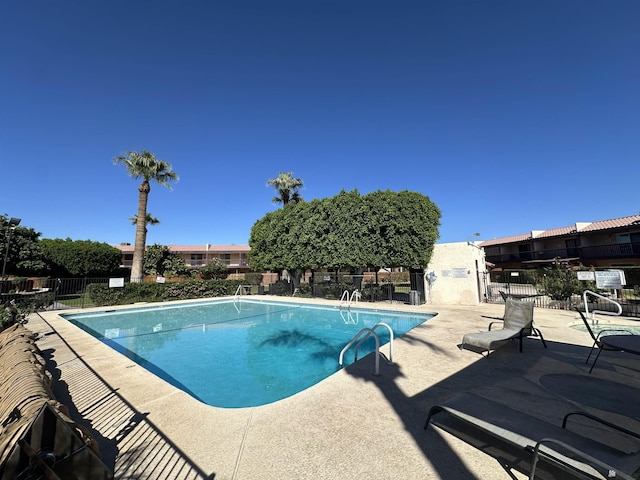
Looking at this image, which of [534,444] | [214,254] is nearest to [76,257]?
[214,254]

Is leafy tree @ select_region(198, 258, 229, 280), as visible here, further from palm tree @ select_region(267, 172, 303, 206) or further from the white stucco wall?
the white stucco wall

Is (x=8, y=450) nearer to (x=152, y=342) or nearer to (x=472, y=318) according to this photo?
(x=152, y=342)

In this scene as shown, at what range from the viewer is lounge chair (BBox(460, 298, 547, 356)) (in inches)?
204

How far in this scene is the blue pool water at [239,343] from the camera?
647 cm

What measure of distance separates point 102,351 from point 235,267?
45176 millimetres

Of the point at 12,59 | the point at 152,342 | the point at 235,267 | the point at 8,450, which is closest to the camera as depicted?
the point at 8,450

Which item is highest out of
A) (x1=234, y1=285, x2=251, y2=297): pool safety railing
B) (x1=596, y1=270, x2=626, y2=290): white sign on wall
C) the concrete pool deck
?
(x1=596, y1=270, x2=626, y2=290): white sign on wall

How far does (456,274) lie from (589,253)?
2640cm

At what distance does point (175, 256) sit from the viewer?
3472 cm

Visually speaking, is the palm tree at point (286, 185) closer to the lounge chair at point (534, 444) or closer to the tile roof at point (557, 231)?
the lounge chair at point (534, 444)

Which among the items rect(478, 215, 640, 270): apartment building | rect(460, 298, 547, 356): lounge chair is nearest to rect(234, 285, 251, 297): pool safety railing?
rect(460, 298, 547, 356): lounge chair

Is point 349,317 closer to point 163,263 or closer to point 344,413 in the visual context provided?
point 344,413

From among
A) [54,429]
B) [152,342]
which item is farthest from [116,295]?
[54,429]

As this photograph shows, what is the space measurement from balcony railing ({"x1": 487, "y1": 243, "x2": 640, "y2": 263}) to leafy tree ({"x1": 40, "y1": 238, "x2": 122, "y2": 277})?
45.8 meters
